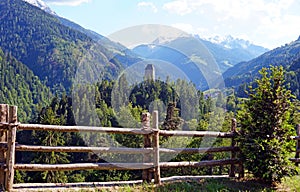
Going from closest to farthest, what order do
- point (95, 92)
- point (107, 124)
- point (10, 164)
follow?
point (10, 164)
point (107, 124)
point (95, 92)

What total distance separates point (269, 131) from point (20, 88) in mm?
156280

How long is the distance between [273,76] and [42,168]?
549 cm

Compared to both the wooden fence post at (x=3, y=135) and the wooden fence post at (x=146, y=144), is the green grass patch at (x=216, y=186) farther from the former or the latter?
the wooden fence post at (x=3, y=135)

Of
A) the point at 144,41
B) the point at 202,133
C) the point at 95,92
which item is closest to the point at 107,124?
the point at 95,92

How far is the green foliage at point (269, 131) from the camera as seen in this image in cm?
820

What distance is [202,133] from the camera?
902cm

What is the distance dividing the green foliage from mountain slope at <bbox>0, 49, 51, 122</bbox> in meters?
137

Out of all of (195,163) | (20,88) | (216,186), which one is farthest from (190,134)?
(20,88)

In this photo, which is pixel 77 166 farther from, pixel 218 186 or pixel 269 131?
pixel 269 131

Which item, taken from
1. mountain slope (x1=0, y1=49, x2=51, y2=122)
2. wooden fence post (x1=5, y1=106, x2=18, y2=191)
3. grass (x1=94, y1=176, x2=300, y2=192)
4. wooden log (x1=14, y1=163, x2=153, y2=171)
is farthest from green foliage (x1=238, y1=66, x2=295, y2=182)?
mountain slope (x1=0, y1=49, x2=51, y2=122)

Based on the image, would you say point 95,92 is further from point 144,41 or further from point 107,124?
point 144,41

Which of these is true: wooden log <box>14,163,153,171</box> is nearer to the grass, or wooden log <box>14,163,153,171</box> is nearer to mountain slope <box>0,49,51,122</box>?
the grass

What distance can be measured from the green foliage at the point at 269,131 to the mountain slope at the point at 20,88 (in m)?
137

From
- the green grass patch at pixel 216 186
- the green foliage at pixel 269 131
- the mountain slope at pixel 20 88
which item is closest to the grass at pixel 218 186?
the green grass patch at pixel 216 186
